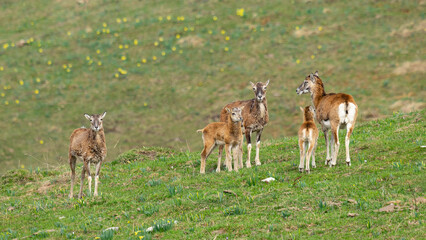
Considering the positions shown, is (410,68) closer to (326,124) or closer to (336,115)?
(326,124)

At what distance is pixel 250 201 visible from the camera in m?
13.5

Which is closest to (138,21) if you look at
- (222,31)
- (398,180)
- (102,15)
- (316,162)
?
(102,15)

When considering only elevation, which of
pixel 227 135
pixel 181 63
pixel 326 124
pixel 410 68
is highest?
pixel 181 63

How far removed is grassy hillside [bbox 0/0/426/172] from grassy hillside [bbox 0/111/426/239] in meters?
16.8

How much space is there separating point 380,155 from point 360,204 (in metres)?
4.93

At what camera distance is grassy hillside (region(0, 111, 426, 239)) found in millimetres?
11531

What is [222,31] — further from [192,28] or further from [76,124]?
[76,124]

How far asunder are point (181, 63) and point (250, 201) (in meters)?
36.0

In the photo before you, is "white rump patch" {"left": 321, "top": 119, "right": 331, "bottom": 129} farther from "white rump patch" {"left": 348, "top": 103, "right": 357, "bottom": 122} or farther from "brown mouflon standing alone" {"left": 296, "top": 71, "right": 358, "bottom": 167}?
"white rump patch" {"left": 348, "top": 103, "right": 357, "bottom": 122}

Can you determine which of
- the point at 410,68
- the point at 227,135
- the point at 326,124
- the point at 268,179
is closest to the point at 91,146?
the point at 227,135

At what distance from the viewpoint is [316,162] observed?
57.7 ft

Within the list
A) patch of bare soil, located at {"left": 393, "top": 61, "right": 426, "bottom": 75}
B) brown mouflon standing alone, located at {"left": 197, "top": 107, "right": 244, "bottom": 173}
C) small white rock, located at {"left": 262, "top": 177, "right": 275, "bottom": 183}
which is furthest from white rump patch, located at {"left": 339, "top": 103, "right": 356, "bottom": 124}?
patch of bare soil, located at {"left": 393, "top": 61, "right": 426, "bottom": 75}

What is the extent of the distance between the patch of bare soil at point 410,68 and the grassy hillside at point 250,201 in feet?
76.7

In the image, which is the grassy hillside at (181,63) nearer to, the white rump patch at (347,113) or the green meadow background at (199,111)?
the green meadow background at (199,111)
